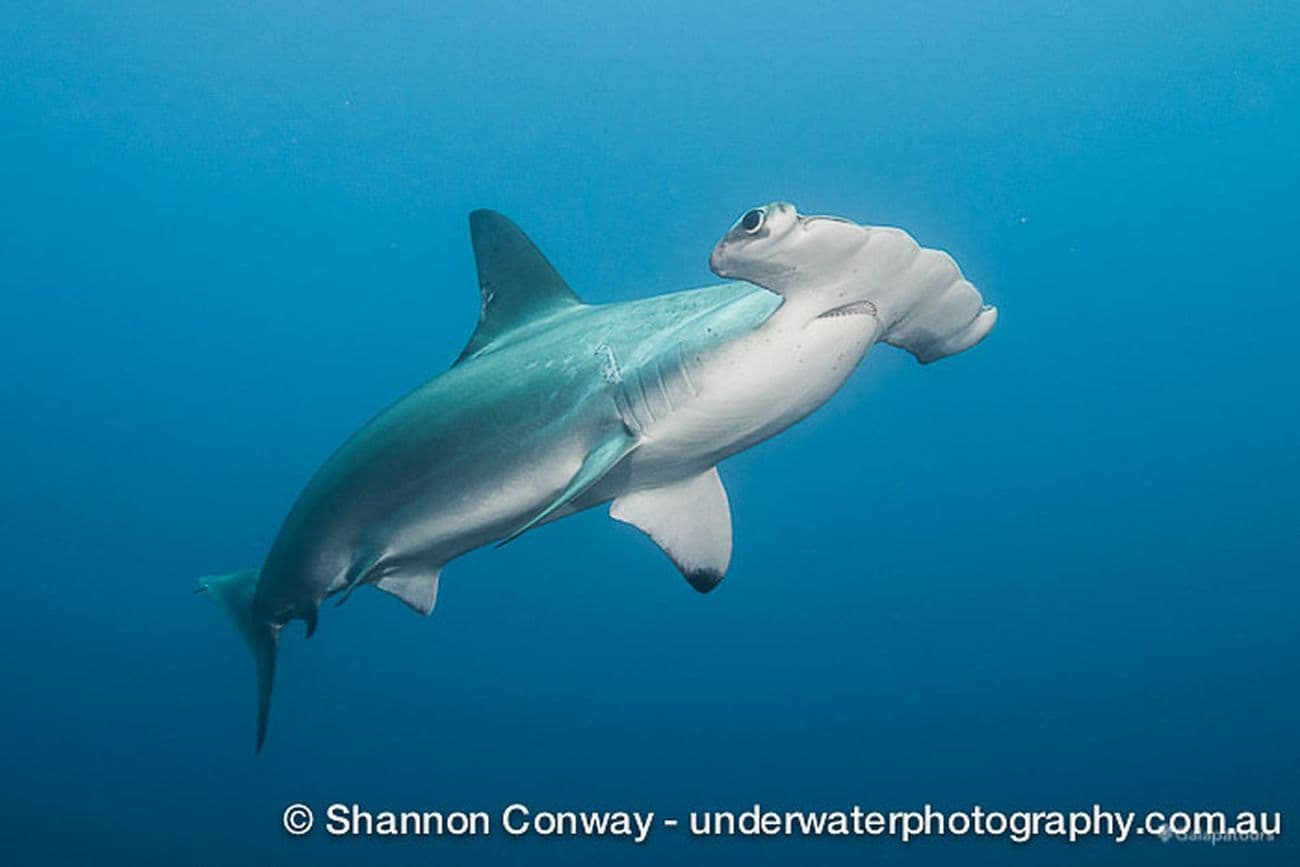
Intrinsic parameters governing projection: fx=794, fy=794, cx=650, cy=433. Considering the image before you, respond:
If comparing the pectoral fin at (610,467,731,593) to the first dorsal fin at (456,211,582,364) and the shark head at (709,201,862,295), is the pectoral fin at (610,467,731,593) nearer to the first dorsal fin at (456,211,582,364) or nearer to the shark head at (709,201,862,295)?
the first dorsal fin at (456,211,582,364)

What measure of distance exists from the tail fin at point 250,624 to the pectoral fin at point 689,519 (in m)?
2.10

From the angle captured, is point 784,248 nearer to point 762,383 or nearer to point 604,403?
point 762,383

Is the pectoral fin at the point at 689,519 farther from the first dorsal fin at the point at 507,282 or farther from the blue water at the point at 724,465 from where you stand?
the blue water at the point at 724,465

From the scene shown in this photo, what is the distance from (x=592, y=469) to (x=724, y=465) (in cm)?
1407

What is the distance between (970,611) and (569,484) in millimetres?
22029

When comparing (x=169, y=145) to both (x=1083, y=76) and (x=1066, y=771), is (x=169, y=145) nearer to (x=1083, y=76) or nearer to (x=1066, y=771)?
(x=1083, y=76)

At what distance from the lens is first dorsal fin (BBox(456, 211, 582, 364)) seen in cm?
380

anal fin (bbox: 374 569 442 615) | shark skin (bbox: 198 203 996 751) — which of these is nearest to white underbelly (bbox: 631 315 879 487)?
shark skin (bbox: 198 203 996 751)

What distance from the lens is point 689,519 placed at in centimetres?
365

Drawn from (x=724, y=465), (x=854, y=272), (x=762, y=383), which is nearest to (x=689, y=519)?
(x=762, y=383)

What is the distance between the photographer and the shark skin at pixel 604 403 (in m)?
2.45

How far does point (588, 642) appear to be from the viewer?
22000mm

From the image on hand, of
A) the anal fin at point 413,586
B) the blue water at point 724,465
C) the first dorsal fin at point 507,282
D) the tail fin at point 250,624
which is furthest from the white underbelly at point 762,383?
the blue water at point 724,465

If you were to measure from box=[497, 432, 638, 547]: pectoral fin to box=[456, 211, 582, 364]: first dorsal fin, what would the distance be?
42.5 inches
